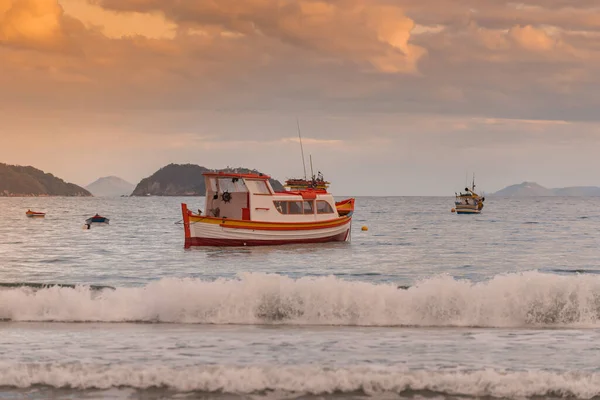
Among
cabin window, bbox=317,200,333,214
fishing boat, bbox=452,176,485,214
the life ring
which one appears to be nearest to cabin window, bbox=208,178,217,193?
the life ring

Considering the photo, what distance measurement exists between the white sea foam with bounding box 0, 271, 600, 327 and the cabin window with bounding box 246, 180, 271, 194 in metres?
26.0

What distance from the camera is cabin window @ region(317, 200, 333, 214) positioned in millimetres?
50281

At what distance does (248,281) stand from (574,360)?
848cm

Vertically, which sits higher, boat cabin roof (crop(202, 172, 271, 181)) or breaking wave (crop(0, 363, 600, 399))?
boat cabin roof (crop(202, 172, 271, 181))

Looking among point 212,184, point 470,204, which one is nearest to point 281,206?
point 212,184

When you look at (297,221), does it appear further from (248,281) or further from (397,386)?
(397,386)

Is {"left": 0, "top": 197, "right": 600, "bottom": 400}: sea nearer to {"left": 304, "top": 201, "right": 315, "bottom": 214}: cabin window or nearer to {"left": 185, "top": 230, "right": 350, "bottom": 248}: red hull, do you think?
{"left": 185, "top": 230, "right": 350, "bottom": 248}: red hull

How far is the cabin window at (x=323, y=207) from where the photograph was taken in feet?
165

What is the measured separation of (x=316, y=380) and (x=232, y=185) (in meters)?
34.5

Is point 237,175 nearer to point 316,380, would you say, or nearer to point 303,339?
point 303,339

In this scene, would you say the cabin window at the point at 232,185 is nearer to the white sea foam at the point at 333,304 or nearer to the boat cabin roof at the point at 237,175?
the boat cabin roof at the point at 237,175

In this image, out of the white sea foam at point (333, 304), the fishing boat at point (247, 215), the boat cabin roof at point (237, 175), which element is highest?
the boat cabin roof at point (237, 175)

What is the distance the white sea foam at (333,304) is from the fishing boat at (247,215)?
2612 cm

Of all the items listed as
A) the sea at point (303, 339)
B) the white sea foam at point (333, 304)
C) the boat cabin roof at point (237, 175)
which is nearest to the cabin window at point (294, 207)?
the boat cabin roof at point (237, 175)
